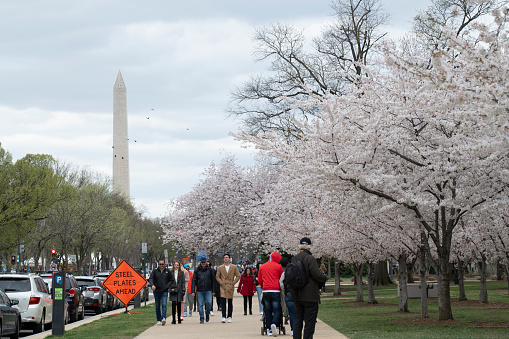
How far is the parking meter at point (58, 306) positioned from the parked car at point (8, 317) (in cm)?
85

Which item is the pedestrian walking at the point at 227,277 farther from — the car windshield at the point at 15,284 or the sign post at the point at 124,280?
the car windshield at the point at 15,284

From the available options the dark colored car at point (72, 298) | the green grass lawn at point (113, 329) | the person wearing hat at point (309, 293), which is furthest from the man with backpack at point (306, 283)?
the dark colored car at point (72, 298)

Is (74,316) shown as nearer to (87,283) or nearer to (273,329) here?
(87,283)

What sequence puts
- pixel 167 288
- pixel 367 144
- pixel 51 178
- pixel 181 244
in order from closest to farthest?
1. pixel 367 144
2. pixel 167 288
3. pixel 51 178
4. pixel 181 244

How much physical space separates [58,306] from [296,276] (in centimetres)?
729

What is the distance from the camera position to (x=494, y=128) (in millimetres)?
12312

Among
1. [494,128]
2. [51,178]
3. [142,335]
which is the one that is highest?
[51,178]

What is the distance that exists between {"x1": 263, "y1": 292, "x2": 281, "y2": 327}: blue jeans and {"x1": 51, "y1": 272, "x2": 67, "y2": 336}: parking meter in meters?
4.67

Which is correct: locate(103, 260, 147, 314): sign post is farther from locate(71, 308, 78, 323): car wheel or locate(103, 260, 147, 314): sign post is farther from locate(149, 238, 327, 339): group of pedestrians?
locate(71, 308, 78, 323): car wheel

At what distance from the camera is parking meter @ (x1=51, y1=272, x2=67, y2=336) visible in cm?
1738

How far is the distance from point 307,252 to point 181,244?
43.6 m

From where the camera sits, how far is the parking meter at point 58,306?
1738 centimetres

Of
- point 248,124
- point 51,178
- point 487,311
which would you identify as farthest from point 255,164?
point 487,311

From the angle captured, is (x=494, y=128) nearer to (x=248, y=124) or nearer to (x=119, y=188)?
(x=248, y=124)
